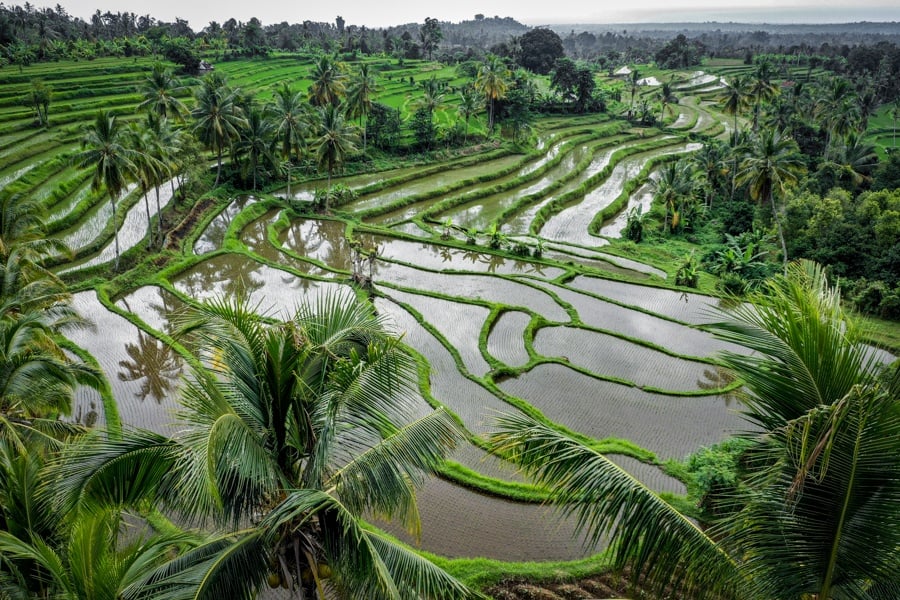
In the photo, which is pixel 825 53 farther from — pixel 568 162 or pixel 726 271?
pixel 726 271

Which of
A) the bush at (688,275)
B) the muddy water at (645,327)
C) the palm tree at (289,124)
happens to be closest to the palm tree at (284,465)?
the muddy water at (645,327)

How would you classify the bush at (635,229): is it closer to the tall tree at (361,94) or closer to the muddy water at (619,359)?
the muddy water at (619,359)

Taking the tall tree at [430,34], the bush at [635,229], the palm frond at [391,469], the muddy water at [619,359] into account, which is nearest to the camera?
the palm frond at [391,469]

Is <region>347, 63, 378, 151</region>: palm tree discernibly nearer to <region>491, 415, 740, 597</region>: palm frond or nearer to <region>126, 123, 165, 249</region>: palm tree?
<region>126, 123, 165, 249</region>: palm tree

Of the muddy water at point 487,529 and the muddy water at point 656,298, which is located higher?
the muddy water at point 656,298

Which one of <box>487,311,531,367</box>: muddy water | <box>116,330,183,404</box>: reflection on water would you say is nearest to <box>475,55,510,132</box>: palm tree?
<box>487,311,531,367</box>: muddy water

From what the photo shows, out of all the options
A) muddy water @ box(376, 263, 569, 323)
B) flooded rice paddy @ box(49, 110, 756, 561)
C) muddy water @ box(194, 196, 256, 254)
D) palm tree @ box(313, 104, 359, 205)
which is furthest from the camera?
palm tree @ box(313, 104, 359, 205)
